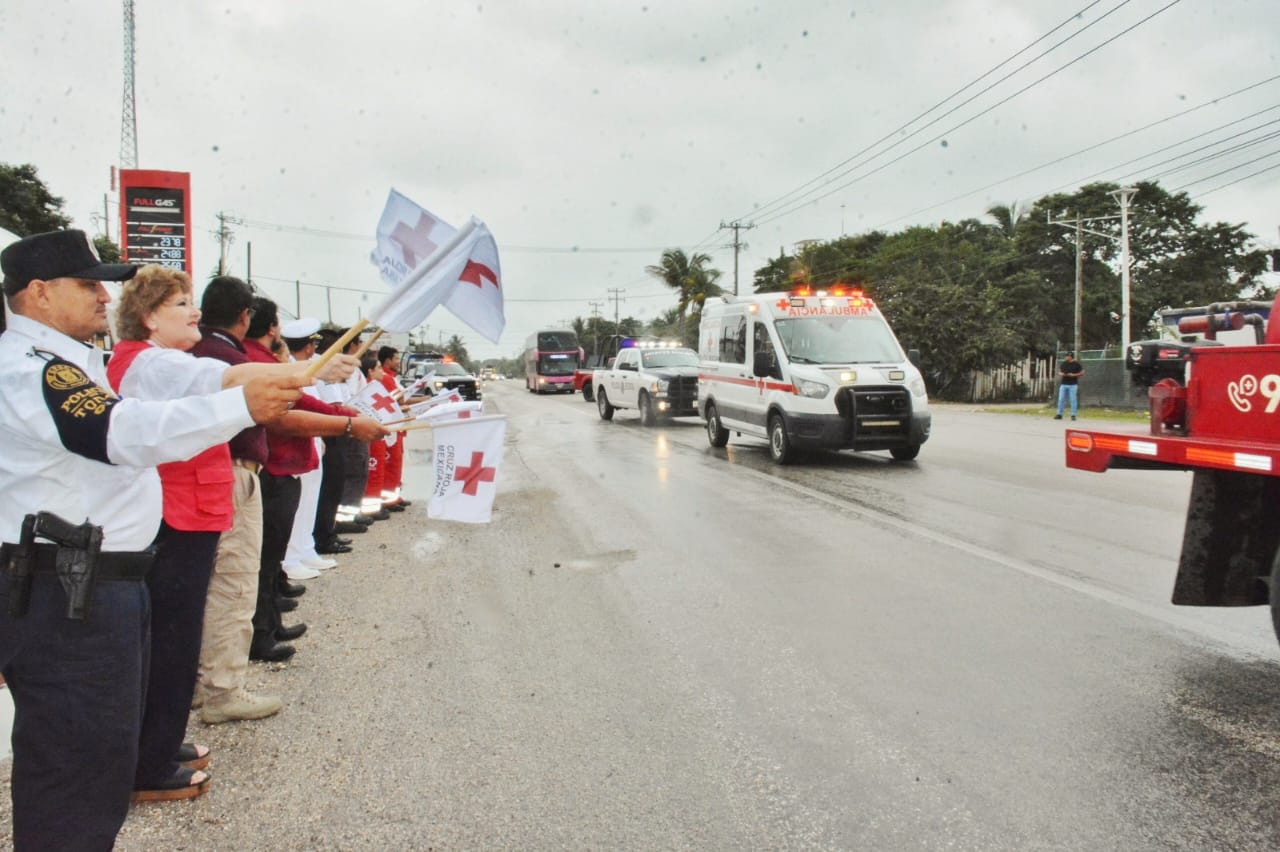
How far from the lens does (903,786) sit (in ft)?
10.0

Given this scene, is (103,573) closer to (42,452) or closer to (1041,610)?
(42,452)

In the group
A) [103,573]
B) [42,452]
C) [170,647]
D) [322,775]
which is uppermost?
[42,452]

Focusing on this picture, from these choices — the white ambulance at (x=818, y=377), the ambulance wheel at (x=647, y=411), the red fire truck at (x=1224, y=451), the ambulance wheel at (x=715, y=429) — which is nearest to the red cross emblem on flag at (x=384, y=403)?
the white ambulance at (x=818, y=377)

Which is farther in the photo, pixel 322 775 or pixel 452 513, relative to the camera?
pixel 452 513

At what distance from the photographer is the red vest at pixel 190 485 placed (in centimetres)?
304

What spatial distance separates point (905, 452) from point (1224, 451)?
8.39 metres

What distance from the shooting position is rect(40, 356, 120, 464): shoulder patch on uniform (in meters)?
1.98

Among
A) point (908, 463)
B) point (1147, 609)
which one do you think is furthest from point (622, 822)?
point (908, 463)

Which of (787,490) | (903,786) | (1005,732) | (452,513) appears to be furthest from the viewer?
(787,490)

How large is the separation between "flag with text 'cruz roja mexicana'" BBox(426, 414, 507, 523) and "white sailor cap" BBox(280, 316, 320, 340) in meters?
1.35

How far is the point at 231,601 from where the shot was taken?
12.1 ft

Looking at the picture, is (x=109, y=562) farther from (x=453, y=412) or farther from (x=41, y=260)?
(x=453, y=412)

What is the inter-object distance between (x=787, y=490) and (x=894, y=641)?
Answer: 5.19 m

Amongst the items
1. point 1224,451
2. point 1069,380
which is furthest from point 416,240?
point 1069,380
